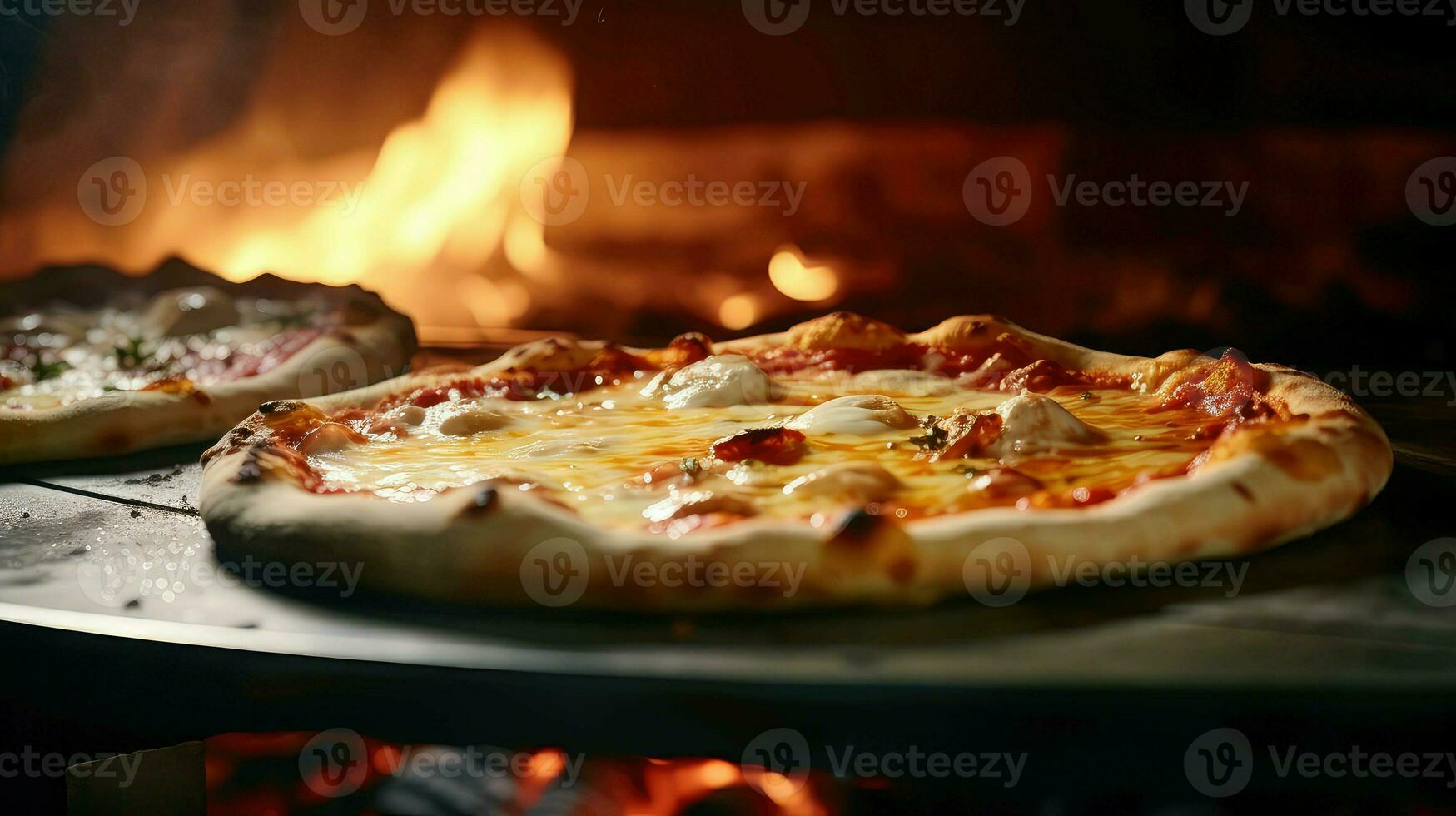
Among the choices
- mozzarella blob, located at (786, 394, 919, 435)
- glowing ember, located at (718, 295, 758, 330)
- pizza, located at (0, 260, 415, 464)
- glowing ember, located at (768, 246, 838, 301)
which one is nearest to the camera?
mozzarella blob, located at (786, 394, 919, 435)

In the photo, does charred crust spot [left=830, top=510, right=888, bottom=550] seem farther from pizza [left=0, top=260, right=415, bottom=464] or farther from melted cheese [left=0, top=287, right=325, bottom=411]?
melted cheese [left=0, top=287, right=325, bottom=411]

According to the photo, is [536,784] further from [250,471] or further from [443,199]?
[443,199]

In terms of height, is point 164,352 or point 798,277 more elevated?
point 798,277

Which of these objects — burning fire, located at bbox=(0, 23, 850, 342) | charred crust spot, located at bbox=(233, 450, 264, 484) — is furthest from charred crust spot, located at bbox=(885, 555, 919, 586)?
burning fire, located at bbox=(0, 23, 850, 342)

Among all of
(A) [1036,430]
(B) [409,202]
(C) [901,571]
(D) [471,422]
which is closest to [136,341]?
(B) [409,202]

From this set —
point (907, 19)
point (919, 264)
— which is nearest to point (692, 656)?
point (919, 264)

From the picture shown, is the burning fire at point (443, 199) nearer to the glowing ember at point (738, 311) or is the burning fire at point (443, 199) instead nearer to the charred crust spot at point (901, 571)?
the glowing ember at point (738, 311)
